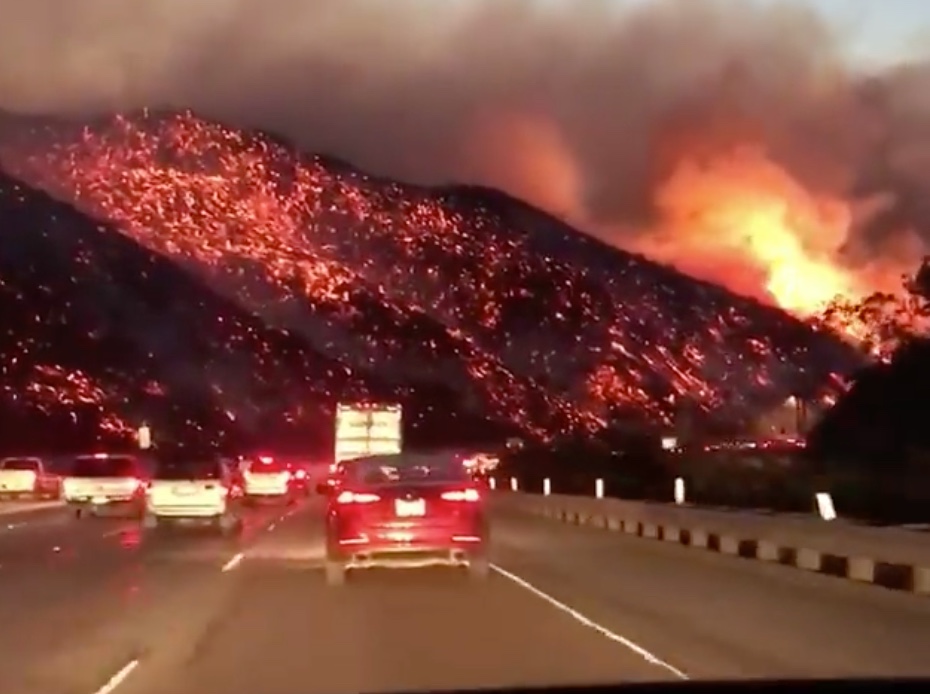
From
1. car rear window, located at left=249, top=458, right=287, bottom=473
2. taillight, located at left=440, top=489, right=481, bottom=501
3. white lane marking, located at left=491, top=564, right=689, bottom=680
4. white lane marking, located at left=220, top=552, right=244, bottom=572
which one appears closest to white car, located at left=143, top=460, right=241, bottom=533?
white lane marking, located at left=220, top=552, right=244, bottom=572

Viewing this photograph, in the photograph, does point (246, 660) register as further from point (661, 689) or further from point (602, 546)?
point (602, 546)

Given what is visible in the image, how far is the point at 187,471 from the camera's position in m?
43.5

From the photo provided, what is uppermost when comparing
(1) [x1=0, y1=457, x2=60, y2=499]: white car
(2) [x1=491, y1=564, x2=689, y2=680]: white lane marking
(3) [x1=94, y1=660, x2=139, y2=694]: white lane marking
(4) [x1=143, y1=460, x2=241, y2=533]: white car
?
(1) [x1=0, y1=457, x2=60, y2=499]: white car

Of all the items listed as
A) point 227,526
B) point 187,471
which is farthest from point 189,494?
point 227,526

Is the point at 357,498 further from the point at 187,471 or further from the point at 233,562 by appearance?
the point at 187,471

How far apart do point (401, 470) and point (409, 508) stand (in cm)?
101

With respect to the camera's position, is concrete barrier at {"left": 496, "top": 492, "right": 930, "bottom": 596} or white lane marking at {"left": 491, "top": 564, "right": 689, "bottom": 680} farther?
concrete barrier at {"left": 496, "top": 492, "right": 930, "bottom": 596}

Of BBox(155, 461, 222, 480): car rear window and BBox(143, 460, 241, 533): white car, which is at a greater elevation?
BBox(155, 461, 222, 480): car rear window

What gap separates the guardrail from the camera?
24.6m

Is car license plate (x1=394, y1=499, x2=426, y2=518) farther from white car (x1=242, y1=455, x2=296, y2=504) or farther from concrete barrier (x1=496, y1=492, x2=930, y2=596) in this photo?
white car (x1=242, y1=455, x2=296, y2=504)

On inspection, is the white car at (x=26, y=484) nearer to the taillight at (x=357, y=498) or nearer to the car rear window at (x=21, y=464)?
the car rear window at (x=21, y=464)

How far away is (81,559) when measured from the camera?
3397cm

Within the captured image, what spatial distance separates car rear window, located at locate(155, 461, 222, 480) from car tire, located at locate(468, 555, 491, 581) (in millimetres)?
17152

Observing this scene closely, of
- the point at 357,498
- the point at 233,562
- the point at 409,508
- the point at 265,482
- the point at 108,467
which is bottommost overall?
the point at 233,562
